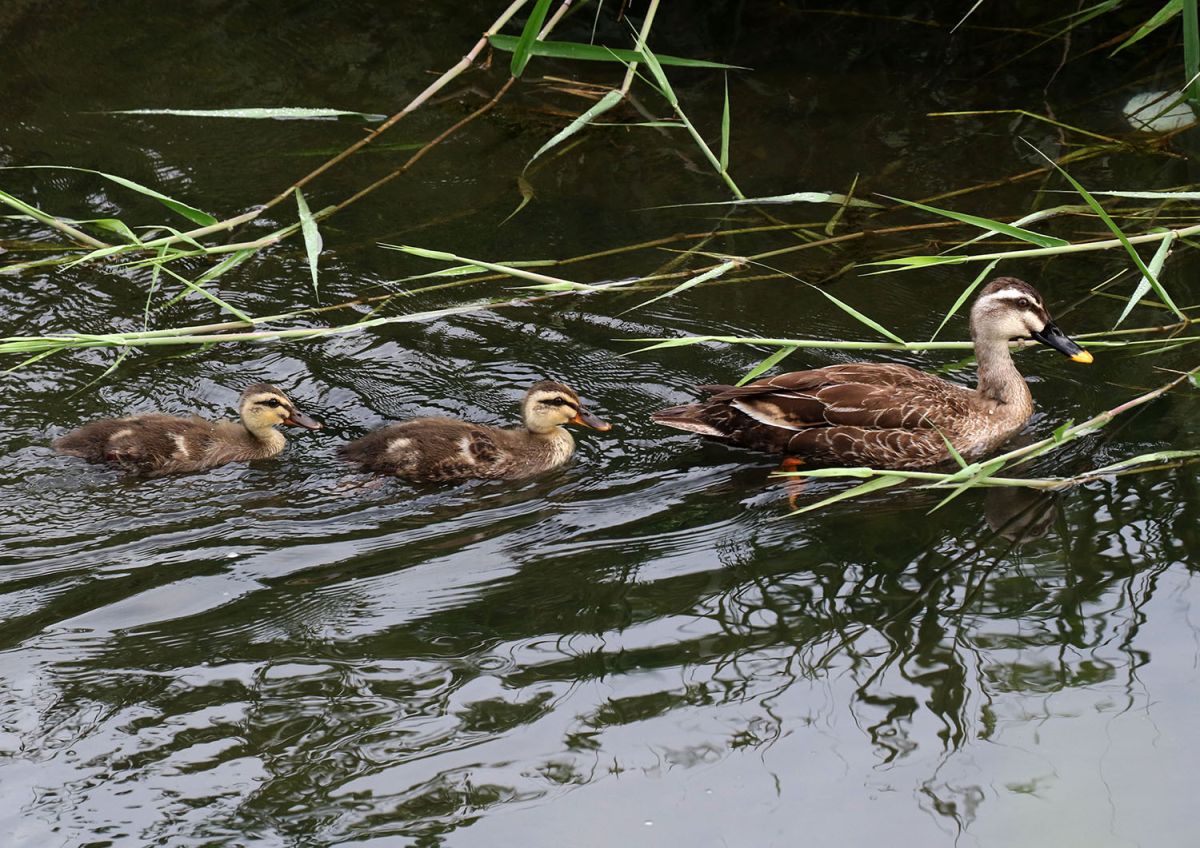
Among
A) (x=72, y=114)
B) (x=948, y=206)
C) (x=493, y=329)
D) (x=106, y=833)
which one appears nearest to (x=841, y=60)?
(x=948, y=206)

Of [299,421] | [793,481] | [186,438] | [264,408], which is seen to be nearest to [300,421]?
[299,421]

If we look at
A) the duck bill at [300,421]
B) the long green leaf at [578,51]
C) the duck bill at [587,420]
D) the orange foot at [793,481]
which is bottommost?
the orange foot at [793,481]

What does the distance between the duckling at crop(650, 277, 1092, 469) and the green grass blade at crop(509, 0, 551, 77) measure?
161 centimetres

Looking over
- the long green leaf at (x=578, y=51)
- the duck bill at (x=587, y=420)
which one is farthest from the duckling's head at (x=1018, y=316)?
the duck bill at (x=587, y=420)

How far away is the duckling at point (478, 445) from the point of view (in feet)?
18.7

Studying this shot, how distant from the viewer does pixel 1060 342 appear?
5.81 metres

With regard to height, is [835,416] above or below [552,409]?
below

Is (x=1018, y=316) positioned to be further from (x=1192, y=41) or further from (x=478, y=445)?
(x=478, y=445)

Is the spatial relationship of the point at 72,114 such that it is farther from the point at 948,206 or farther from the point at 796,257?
the point at 948,206

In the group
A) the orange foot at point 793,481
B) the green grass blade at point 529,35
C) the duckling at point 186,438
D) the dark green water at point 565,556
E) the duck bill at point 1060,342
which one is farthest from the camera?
the duck bill at point 1060,342

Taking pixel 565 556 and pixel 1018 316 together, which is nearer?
pixel 565 556

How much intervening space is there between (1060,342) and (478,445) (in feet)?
8.13

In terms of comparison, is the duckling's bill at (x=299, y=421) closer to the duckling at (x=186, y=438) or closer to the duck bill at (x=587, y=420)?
the duckling at (x=186, y=438)

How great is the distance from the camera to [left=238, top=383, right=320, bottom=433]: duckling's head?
5.76 m
